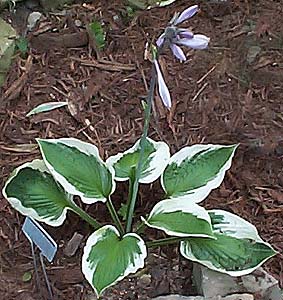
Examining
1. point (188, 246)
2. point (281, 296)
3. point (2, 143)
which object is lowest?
point (281, 296)

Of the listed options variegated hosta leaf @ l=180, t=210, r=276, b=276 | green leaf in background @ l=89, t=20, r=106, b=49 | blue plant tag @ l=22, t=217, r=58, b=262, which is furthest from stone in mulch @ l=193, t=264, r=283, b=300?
green leaf in background @ l=89, t=20, r=106, b=49

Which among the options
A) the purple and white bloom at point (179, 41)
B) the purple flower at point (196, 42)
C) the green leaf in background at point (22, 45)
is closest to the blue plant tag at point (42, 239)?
the purple and white bloom at point (179, 41)

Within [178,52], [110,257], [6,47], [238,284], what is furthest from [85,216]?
[6,47]

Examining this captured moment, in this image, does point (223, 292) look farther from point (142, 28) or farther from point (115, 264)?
point (142, 28)

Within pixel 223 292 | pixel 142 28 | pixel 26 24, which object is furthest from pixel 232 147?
pixel 26 24

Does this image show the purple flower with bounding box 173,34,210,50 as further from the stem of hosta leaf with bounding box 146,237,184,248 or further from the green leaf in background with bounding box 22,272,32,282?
the green leaf in background with bounding box 22,272,32,282
